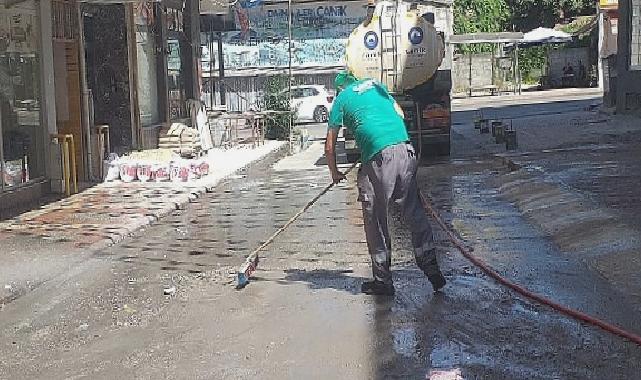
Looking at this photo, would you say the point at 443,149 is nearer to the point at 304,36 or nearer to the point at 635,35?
the point at 635,35

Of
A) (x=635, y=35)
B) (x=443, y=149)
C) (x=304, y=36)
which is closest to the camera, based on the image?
(x=443, y=149)

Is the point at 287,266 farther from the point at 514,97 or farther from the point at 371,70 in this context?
the point at 514,97

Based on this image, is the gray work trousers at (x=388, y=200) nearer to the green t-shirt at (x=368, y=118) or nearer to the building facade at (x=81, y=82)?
the green t-shirt at (x=368, y=118)

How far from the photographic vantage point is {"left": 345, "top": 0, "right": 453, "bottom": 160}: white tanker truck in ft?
57.8

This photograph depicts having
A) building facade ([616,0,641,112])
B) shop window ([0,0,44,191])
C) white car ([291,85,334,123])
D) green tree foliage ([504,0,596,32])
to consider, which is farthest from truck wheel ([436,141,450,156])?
green tree foliage ([504,0,596,32])

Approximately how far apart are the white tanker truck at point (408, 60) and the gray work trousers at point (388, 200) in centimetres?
947

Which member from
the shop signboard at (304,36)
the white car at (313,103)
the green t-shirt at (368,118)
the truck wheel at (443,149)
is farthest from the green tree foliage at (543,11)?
the green t-shirt at (368,118)

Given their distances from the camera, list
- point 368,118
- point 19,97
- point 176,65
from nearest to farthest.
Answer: point 368,118
point 19,97
point 176,65

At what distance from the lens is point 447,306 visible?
7.29 meters

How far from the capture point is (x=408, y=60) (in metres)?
18.0

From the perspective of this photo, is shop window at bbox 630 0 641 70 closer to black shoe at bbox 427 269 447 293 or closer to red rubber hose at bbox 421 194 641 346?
red rubber hose at bbox 421 194 641 346

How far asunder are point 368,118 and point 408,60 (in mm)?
10584

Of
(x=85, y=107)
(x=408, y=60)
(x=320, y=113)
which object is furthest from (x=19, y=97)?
(x=320, y=113)

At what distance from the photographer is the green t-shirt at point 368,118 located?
301 inches
